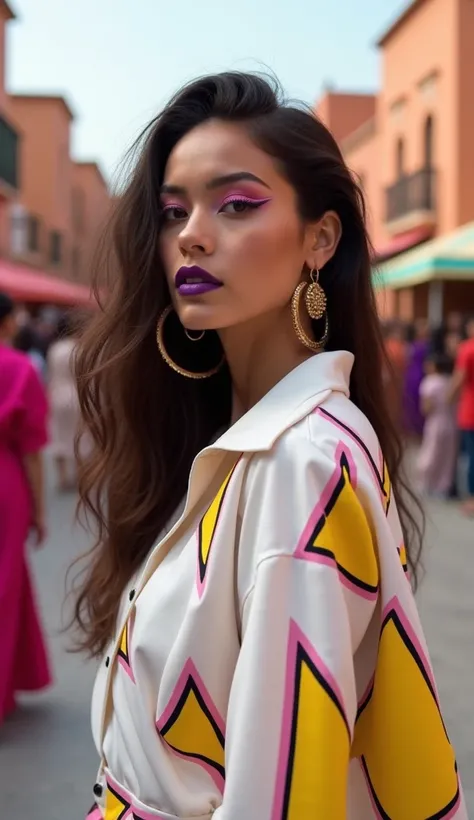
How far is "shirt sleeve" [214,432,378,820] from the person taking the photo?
924 millimetres

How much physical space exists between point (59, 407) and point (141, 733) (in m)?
7.64

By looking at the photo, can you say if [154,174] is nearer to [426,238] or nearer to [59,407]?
[59,407]

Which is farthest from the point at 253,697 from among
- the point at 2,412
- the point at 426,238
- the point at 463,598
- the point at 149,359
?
the point at 426,238

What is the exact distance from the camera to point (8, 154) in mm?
22656

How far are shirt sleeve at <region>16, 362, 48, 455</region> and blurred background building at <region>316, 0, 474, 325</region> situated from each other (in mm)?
10223

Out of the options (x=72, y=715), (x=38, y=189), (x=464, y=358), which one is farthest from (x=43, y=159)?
(x=72, y=715)

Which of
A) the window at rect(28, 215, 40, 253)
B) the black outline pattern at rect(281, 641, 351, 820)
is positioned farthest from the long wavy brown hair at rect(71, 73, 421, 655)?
the window at rect(28, 215, 40, 253)

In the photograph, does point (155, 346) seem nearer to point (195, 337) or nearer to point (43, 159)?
point (195, 337)

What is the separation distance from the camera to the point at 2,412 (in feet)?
10.6

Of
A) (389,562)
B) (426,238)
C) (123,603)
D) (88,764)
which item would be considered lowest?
(88,764)

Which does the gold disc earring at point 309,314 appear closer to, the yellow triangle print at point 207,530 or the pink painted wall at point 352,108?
the yellow triangle print at point 207,530

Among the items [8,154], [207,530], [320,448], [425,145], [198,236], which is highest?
[8,154]

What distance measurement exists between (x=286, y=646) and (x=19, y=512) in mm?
2627

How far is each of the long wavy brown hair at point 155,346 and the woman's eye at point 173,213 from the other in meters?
0.03
